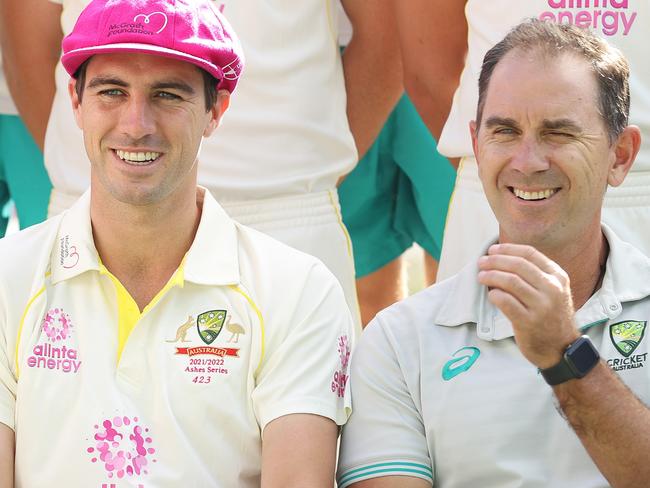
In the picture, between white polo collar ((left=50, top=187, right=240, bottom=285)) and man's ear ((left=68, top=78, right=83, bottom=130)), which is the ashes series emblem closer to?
white polo collar ((left=50, top=187, right=240, bottom=285))

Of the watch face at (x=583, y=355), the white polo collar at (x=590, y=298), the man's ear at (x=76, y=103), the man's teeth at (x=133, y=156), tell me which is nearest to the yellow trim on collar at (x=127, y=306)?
the man's teeth at (x=133, y=156)

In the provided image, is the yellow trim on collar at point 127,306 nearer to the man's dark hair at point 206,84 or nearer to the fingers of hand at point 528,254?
the man's dark hair at point 206,84

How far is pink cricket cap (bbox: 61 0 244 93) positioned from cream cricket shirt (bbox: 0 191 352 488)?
0.50 metres

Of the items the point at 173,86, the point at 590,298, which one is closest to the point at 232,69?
the point at 173,86

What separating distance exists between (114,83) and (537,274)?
4.44ft

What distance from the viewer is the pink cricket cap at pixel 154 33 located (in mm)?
3691

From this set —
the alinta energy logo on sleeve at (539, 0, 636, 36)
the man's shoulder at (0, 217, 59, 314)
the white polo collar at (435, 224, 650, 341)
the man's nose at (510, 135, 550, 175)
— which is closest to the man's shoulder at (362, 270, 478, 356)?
the white polo collar at (435, 224, 650, 341)

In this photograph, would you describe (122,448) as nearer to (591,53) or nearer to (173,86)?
(173,86)

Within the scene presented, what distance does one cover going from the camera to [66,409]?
3.57 metres

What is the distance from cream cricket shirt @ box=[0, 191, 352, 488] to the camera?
354 cm

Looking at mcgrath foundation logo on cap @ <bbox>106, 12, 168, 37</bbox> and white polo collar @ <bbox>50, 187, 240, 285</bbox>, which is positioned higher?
mcgrath foundation logo on cap @ <bbox>106, 12, 168, 37</bbox>

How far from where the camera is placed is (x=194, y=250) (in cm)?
376

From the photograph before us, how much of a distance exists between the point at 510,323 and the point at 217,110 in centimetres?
113

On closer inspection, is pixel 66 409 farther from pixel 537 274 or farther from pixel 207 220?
pixel 537 274
